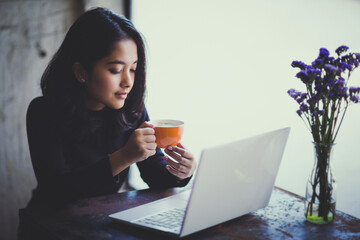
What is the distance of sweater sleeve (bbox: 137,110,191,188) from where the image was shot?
140 centimetres

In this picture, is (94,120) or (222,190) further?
(94,120)

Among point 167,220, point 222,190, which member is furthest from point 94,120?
point 222,190

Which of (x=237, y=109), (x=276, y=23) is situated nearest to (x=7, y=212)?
(x=237, y=109)

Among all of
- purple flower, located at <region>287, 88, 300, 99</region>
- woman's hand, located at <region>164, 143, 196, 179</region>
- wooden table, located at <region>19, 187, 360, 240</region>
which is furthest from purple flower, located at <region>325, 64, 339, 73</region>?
woman's hand, located at <region>164, 143, 196, 179</region>

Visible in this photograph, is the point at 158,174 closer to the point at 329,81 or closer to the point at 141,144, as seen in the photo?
the point at 141,144

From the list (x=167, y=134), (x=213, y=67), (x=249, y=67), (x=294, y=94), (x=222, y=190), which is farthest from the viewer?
(x=213, y=67)

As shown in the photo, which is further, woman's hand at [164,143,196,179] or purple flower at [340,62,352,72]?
woman's hand at [164,143,196,179]

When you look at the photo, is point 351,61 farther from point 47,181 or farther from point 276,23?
point 47,181

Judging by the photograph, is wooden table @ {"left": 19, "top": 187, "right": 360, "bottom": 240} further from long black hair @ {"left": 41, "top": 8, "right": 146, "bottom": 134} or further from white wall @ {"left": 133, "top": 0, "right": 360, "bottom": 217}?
white wall @ {"left": 133, "top": 0, "right": 360, "bottom": 217}

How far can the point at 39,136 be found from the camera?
1.32 metres

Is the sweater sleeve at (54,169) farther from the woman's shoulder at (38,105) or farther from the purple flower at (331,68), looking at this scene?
the purple flower at (331,68)

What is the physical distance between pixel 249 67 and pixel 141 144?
36.5 inches

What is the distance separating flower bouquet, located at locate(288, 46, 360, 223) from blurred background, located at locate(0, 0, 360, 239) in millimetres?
489

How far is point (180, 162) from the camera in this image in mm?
1337
